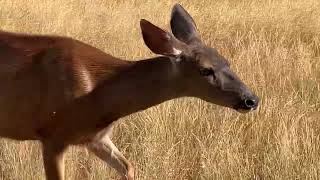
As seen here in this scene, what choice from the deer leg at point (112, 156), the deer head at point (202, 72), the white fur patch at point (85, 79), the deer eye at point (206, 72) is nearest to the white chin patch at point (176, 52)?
the deer head at point (202, 72)

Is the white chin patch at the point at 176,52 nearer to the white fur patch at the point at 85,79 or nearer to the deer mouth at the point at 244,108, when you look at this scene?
the deer mouth at the point at 244,108

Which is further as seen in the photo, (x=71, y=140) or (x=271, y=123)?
(x=271, y=123)

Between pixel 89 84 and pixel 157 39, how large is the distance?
2.30 feet

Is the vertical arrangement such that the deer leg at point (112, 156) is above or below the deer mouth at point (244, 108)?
below

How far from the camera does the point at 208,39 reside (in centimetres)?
983

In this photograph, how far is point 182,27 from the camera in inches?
218

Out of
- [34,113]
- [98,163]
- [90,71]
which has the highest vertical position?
[90,71]

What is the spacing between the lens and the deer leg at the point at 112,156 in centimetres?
568

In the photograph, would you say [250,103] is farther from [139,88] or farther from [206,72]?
[139,88]

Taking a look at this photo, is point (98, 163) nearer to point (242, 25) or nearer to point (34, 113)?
point (34, 113)

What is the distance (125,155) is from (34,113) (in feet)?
3.54

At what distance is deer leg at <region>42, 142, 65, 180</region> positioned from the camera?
531 cm

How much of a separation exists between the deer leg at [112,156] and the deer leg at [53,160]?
362 millimetres

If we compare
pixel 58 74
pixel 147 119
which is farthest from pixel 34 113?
pixel 147 119
